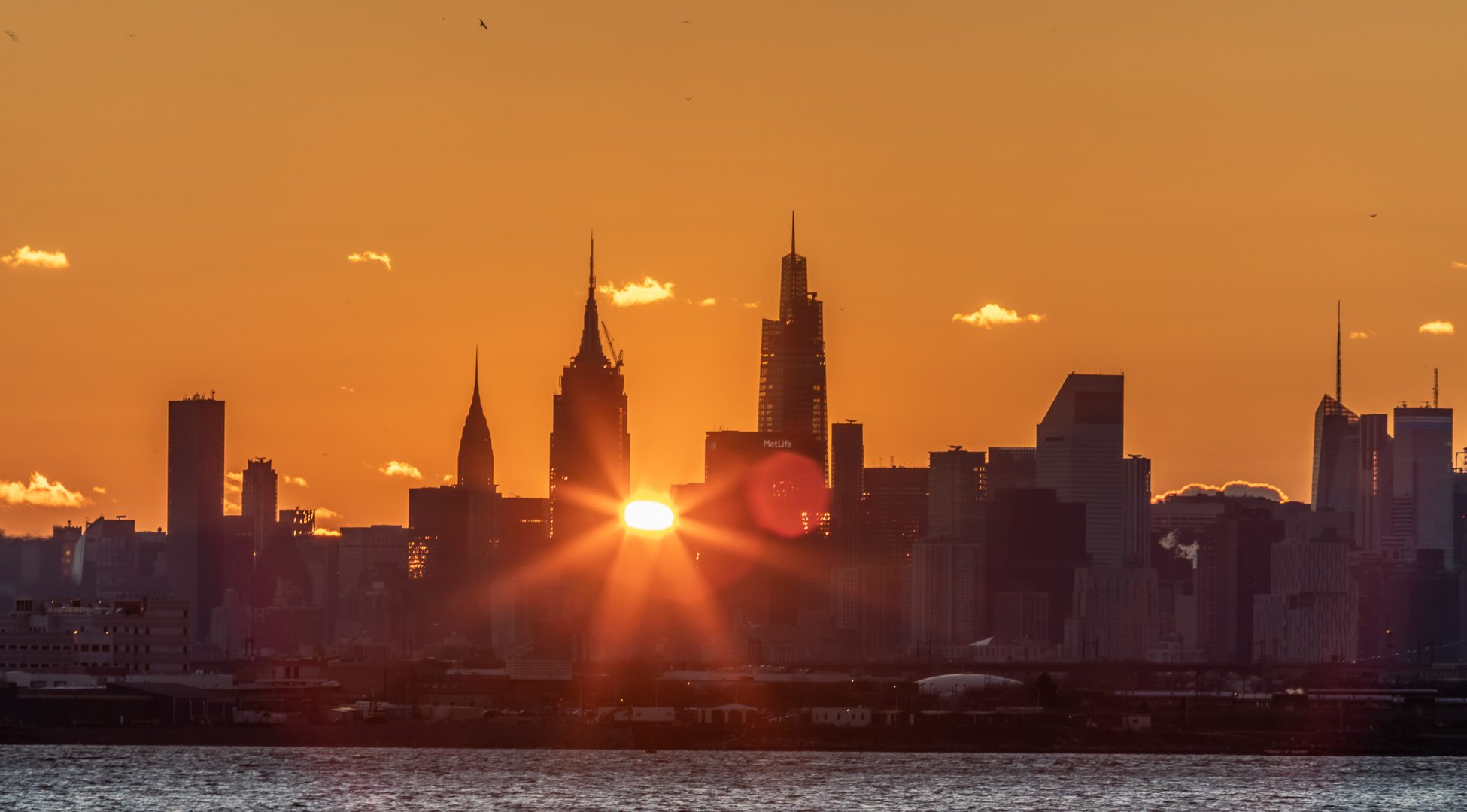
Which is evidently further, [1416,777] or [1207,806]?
[1416,777]

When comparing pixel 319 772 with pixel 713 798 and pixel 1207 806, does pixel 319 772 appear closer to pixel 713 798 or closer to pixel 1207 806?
pixel 713 798

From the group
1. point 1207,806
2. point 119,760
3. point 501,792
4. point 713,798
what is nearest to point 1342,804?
point 1207,806

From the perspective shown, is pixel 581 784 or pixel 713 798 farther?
pixel 581 784

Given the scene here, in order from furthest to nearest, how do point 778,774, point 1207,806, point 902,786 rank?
point 778,774
point 902,786
point 1207,806

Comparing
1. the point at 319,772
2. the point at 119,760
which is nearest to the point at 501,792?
the point at 319,772

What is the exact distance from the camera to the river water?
14712cm

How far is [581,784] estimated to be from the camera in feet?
526

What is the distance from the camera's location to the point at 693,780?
537 ft

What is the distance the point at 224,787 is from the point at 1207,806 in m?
56.0

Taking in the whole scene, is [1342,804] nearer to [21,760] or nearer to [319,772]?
[319,772]

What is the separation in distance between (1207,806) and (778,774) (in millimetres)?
32607

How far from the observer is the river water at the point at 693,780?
483 ft

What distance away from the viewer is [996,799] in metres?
151

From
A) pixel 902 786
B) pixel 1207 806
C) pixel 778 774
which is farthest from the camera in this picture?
pixel 778 774
